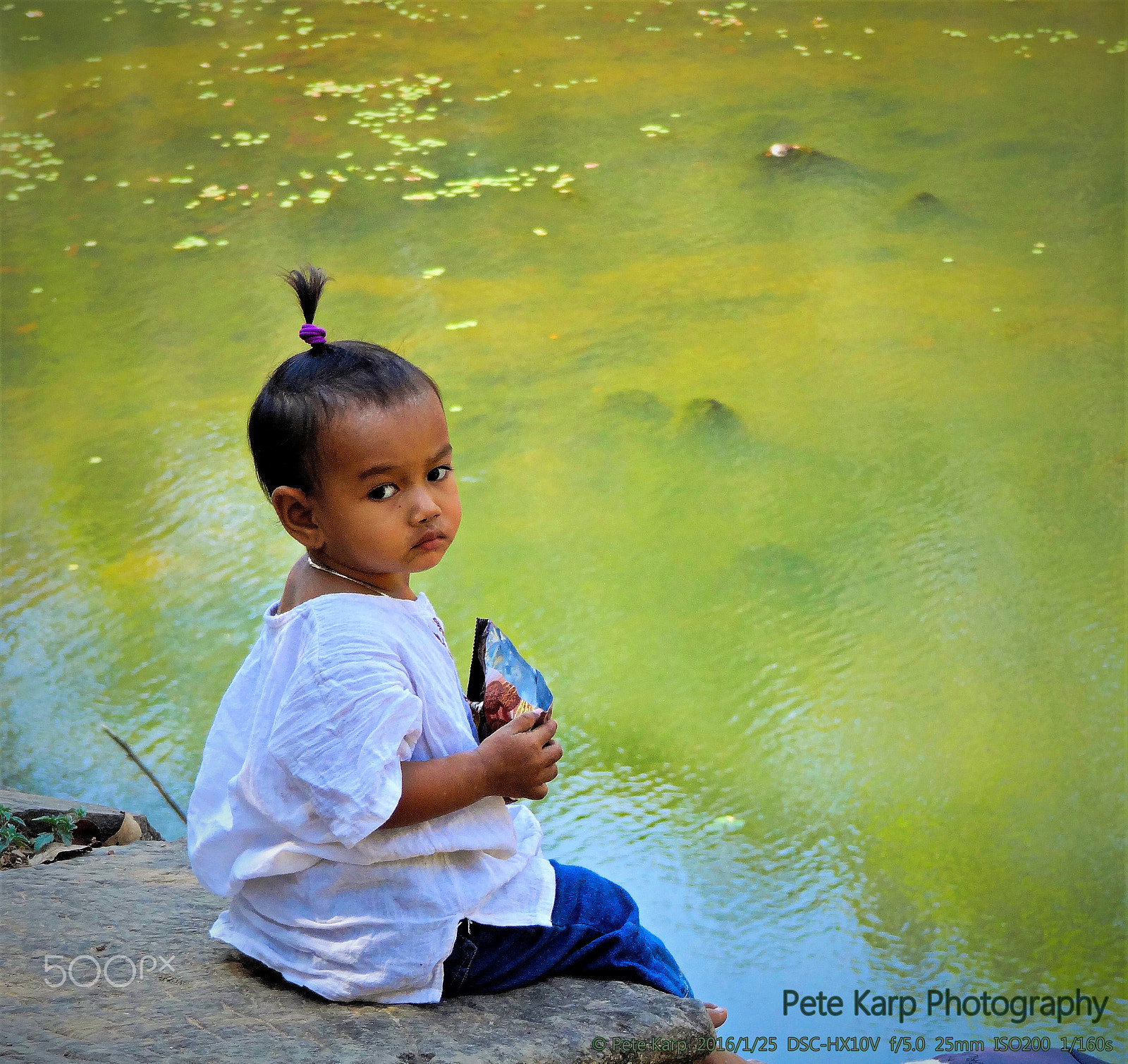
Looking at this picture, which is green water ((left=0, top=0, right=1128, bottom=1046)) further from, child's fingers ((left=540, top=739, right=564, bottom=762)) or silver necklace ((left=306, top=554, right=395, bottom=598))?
silver necklace ((left=306, top=554, right=395, bottom=598))

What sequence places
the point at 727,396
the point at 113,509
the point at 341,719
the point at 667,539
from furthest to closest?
the point at 727,396 → the point at 113,509 → the point at 667,539 → the point at 341,719

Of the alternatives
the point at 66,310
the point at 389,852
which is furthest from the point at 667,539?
the point at 66,310

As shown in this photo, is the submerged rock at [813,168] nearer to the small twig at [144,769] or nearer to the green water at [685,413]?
the green water at [685,413]

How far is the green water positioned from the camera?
1.71 m

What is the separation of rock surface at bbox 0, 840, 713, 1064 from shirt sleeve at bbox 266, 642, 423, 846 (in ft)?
0.59

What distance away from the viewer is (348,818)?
0.91m

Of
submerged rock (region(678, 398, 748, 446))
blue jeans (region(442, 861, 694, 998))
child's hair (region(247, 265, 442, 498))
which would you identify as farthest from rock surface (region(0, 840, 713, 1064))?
submerged rock (region(678, 398, 748, 446))

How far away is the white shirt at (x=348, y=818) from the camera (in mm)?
924

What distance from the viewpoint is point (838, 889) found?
1.62 meters

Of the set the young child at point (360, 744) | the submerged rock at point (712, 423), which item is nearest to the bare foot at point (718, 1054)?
the young child at point (360, 744)

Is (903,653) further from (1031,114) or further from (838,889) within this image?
(1031,114)

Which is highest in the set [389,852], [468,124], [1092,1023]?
[389,852]

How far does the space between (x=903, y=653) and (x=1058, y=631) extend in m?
0.27

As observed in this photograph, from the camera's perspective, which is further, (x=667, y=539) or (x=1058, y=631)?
(x=667, y=539)
